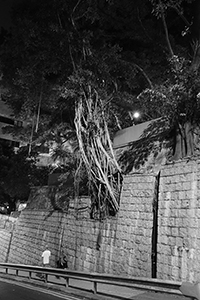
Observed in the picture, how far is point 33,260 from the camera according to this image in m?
13.4

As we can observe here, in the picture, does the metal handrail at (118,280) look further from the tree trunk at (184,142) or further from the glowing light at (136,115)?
the glowing light at (136,115)

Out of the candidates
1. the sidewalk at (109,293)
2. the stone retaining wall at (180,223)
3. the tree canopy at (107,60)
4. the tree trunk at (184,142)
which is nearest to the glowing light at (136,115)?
the tree canopy at (107,60)

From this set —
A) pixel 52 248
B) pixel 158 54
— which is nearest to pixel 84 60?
pixel 158 54

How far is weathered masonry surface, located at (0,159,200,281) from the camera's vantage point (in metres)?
6.68

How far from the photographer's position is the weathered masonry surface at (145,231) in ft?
21.9

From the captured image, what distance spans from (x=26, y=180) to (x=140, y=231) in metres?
16.0

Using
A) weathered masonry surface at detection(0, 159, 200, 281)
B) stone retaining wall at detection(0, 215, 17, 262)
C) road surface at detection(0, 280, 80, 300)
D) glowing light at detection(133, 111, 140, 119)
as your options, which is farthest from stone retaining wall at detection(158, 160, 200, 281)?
stone retaining wall at detection(0, 215, 17, 262)

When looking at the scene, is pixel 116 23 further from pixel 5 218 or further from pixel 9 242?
pixel 5 218

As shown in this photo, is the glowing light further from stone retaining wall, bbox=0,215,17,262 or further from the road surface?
the road surface

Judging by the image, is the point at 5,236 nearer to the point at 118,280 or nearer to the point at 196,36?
the point at 118,280

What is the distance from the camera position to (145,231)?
306 inches

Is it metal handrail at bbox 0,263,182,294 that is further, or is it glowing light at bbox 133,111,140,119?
glowing light at bbox 133,111,140,119

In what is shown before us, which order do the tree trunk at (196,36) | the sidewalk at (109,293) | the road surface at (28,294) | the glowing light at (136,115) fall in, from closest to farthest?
the sidewalk at (109,293) < the road surface at (28,294) < the tree trunk at (196,36) < the glowing light at (136,115)

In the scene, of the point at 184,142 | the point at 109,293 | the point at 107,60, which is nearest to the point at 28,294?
the point at 109,293
